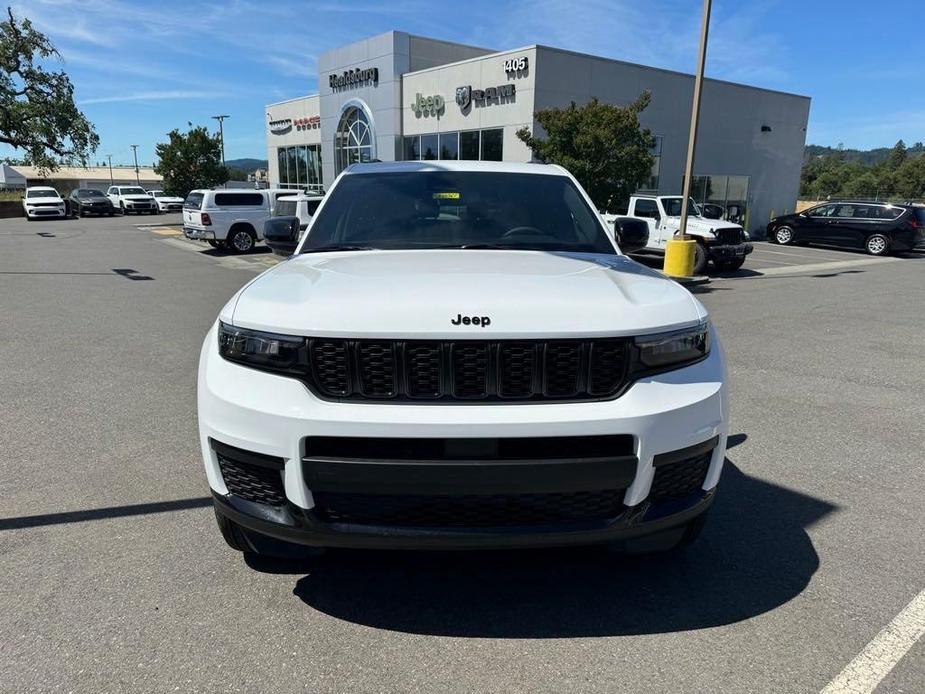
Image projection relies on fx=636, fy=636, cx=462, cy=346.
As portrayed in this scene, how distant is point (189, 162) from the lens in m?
36.0

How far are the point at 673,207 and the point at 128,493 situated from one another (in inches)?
587

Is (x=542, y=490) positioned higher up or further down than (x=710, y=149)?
further down

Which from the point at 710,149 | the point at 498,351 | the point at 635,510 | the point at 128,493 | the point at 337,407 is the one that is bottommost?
the point at 128,493

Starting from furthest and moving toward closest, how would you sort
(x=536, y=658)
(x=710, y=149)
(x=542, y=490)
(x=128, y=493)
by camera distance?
1. (x=710, y=149)
2. (x=128, y=493)
3. (x=536, y=658)
4. (x=542, y=490)

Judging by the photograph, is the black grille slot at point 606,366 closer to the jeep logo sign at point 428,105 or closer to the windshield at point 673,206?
the windshield at point 673,206

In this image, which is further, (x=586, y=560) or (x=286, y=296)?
(x=586, y=560)

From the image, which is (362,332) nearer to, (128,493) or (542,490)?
(542,490)

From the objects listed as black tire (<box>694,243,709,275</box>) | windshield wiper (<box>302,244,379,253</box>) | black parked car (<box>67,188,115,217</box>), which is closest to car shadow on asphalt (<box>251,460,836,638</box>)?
windshield wiper (<box>302,244,379,253</box>)

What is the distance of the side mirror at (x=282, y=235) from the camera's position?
3904 mm

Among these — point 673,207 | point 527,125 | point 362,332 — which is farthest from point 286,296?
point 527,125

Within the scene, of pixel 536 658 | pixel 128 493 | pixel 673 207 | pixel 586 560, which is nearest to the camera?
pixel 536 658

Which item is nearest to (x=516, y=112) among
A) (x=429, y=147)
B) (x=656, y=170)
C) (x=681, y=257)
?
(x=429, y=147)

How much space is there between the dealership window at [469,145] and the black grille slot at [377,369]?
22934 mm

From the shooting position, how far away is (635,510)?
7.34 ft
